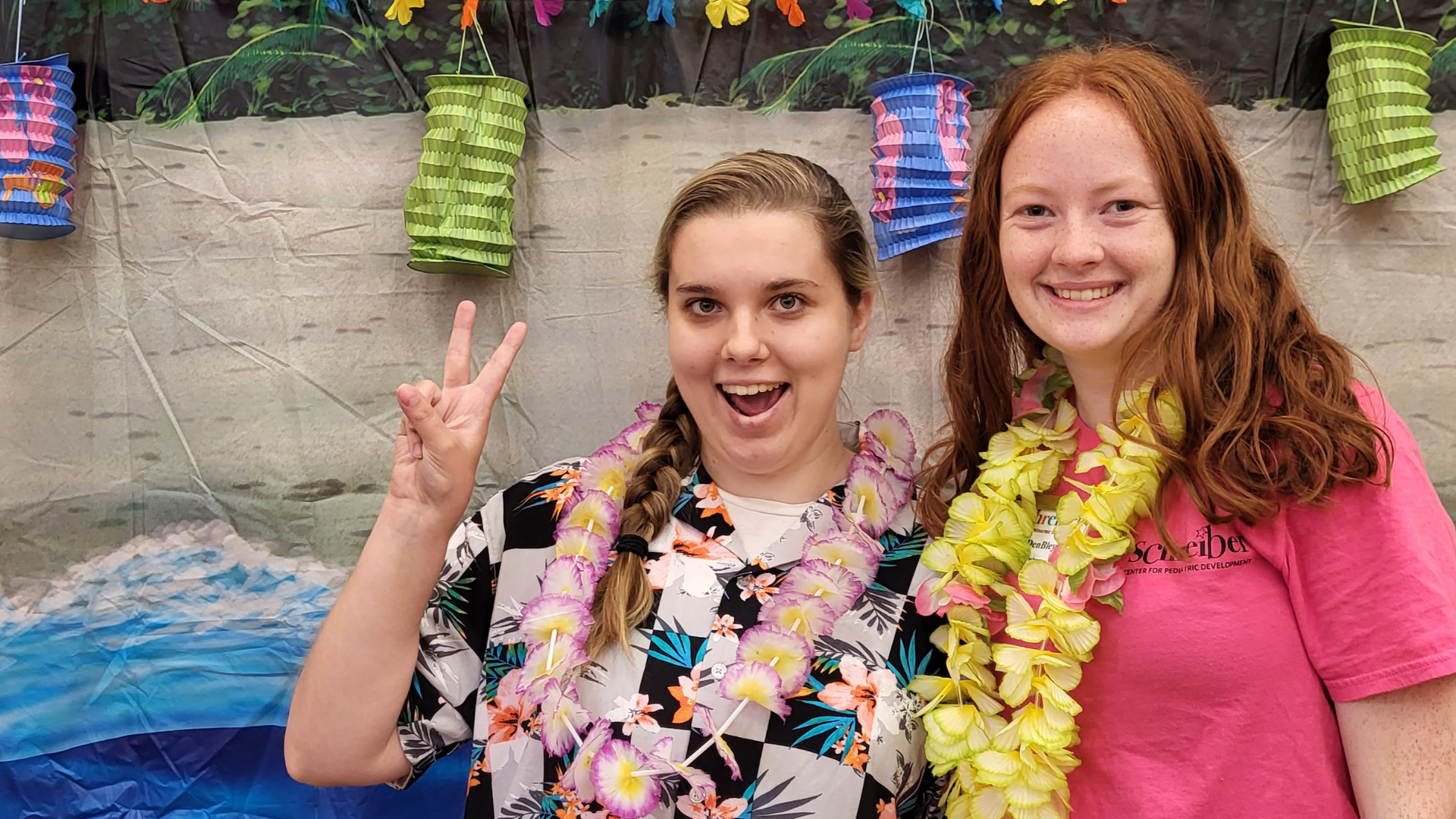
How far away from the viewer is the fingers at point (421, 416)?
1.20 meters

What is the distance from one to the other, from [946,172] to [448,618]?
1053 mm

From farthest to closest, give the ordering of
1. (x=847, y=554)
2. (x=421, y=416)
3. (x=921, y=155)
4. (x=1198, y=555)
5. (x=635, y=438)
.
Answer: (x=921, y=155) < (x=635, y=438) < (x=847, y=554) < (x=421, y=416) < (x=1198, y=555)

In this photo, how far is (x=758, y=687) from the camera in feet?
3.94

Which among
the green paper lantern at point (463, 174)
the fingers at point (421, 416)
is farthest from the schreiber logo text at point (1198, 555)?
the green paper lantern at point (463, 174)

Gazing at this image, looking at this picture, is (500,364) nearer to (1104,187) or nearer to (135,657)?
(1104,187)

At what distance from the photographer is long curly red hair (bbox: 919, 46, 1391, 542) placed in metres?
1.04

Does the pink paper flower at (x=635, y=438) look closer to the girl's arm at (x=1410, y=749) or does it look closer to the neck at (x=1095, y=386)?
the neck at (x=1095, y=386)

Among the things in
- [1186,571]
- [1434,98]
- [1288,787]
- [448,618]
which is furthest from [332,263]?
[1434,98]

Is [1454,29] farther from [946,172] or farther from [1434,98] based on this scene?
[946,172]

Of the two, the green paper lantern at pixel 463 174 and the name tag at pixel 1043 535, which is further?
the green paper lantern at pixel 463 174

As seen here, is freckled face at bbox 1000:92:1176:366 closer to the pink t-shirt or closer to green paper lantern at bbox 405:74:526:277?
the pink t-shirt

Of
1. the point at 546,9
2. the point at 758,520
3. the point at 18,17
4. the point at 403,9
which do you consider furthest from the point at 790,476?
the point at 18,17

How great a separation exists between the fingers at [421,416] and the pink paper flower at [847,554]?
498 mm

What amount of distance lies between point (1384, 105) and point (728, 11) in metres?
1.12
